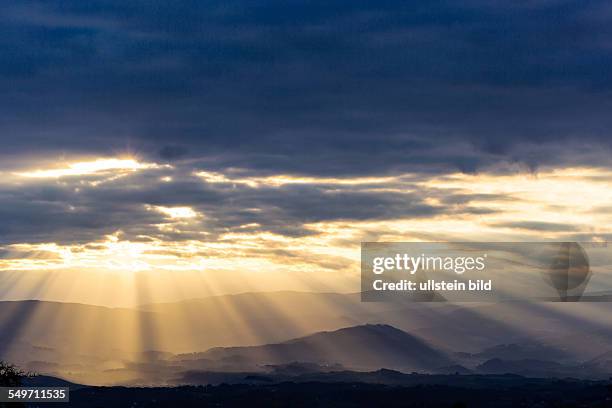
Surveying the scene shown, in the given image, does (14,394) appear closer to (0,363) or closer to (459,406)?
(0,363)

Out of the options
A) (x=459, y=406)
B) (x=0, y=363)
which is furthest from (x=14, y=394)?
(x=459, y=406)

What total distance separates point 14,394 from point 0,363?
8.45m

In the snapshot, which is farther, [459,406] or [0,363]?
[459,406]

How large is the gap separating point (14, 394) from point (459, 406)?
101m

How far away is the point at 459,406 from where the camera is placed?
653 feet

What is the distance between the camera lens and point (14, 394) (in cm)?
13250

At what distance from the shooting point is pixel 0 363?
139125mm

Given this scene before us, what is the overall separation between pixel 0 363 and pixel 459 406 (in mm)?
100062

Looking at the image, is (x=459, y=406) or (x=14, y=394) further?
(x=459, y=406)
